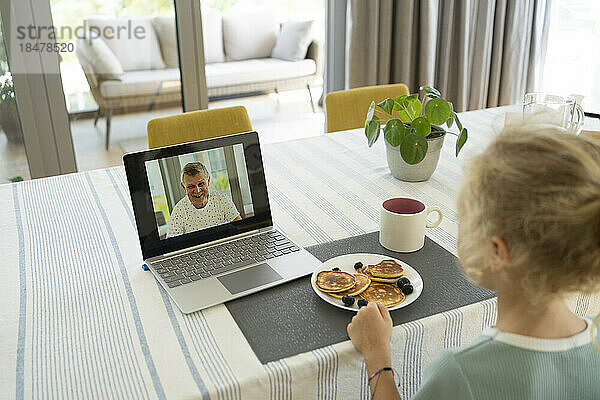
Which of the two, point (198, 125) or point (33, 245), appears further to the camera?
point (198, 125)

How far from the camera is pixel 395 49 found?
3186 millimetres

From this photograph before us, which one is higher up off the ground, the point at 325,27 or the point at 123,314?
the point at 325,27

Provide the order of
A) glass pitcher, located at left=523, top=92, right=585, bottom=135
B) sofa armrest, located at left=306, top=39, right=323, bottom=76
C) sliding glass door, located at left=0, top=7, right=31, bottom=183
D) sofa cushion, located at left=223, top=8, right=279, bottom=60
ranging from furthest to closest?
sofa armrest, located at left=306, top=39, right=323, bottom=76
sofa cushion, located at left=223, top=8, right=279, bottom=60
sliding glass door, located at left=0, top=7, right=31, bottom=183
glass pitcher, located at left=523, top=92, right=585, bottom=135

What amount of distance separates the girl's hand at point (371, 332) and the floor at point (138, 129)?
2.41m

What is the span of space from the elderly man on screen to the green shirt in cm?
56

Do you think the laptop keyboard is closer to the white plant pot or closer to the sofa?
the white plant pot

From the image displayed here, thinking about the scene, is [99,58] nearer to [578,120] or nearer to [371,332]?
[578,120]

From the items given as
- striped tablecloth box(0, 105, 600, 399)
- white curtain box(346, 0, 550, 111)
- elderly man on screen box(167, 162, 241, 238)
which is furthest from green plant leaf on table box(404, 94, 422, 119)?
white curtain box(346, 0, 550, 111)

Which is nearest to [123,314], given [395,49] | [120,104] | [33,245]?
[33,245]

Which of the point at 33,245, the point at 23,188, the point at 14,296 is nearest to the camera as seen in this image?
the point at 14,296

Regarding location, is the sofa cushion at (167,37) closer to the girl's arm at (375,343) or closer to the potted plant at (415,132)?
the potted plant at (415,132)

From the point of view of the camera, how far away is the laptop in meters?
1.02

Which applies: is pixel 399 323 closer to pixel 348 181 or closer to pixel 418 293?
pixel 418 293

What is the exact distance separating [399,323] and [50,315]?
0.58m
